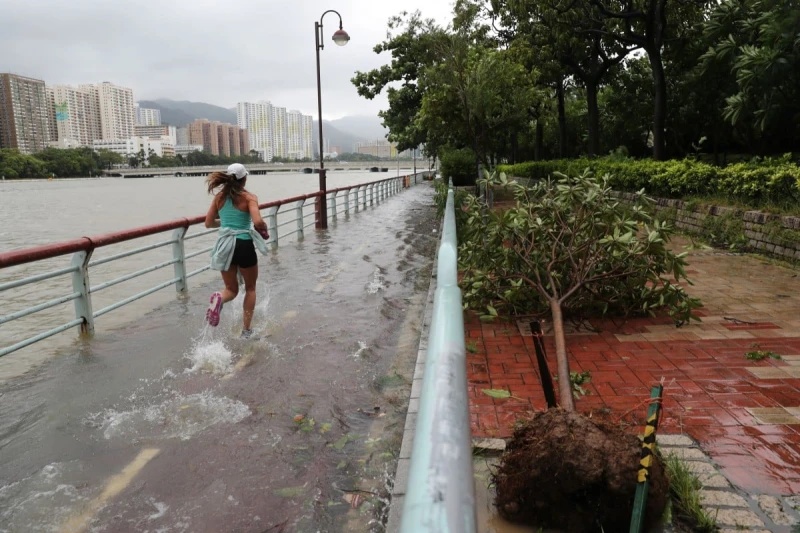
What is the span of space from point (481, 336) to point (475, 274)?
738 mm

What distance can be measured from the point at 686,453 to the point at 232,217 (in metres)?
4.55

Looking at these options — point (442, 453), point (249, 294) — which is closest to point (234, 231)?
point (249, 294)

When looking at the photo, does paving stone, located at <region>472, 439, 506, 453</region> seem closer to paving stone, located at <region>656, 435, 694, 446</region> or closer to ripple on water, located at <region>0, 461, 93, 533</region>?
paving stone, located at <region>656, 435, 694, 446</region>

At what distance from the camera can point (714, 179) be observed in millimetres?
11555

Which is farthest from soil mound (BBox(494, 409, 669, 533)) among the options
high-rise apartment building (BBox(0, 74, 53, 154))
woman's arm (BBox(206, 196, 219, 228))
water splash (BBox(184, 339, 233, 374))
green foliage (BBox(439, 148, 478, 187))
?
high-rise apartment building (BBox(0, 74, 53, 154))

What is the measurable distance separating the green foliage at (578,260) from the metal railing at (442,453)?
166 inches

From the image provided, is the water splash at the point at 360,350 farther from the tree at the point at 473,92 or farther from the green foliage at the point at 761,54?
the green foliage at the point at 761,54

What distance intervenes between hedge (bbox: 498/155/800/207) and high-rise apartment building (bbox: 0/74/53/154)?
15560 centimetres

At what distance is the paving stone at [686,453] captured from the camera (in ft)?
9.88

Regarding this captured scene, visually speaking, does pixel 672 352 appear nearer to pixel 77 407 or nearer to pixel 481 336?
pixel 481 336

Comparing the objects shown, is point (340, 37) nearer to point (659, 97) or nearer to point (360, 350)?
point (659, 97)

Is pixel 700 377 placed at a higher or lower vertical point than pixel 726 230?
lower

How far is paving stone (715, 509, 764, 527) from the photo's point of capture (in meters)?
2.47

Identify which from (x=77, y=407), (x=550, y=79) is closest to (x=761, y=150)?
(x=550, y=79)
